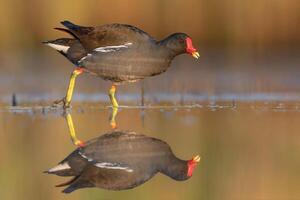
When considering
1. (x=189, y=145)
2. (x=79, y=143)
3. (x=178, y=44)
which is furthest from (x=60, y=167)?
(x=178, y=44)

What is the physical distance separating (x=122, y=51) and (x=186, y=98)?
1.33 meters

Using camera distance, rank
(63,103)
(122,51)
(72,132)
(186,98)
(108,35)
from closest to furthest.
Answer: (72,132) → (122,51) → (108,35) → (63,103) → (186,98)

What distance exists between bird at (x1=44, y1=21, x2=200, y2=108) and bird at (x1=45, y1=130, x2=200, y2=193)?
92.8 inches

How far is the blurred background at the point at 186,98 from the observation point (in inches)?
234

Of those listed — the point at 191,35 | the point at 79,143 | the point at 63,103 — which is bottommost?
the point at 79,143

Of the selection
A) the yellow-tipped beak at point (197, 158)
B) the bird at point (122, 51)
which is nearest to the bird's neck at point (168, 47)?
the bird at point (122, 51)

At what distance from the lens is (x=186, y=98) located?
10.6 meters

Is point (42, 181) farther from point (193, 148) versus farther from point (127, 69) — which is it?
point (127, 69)

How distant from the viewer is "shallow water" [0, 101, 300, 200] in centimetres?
563

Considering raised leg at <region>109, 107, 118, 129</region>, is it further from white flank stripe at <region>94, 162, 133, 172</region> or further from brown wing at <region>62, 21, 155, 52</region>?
white flank stripe at <region>94, 162, 133, 172</region>

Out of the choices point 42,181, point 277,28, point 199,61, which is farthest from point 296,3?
point 42,181

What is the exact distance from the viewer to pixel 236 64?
1388 cm

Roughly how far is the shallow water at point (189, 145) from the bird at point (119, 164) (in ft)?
0.27

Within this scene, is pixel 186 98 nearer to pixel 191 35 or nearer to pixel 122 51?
pixel 122 51
